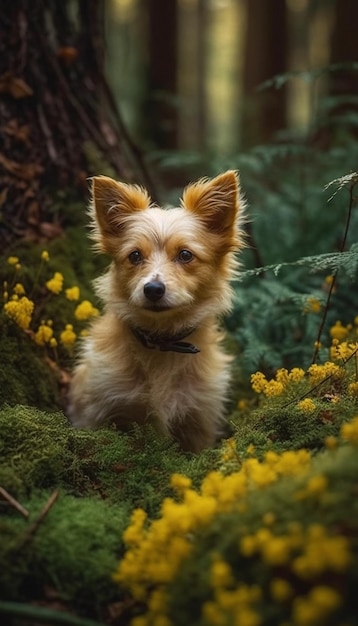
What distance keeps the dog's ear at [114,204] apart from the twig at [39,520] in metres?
2.35

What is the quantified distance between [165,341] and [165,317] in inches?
6.7

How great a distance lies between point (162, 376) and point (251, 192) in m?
4.70

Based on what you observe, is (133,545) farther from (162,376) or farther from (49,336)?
(49,336)

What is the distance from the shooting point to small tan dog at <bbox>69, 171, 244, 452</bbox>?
4.57m

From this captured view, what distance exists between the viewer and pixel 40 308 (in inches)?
206

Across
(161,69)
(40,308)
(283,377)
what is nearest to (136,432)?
(283,377)

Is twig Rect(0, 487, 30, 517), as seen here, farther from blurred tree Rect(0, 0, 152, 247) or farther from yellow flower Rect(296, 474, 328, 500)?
blurred tree Rect(0, 0, 152, 247)

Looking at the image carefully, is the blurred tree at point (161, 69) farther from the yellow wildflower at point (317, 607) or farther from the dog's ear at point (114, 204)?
Answer: the yellow wildflower at point (317, 607)

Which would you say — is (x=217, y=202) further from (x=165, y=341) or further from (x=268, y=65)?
(x=268, y=65)

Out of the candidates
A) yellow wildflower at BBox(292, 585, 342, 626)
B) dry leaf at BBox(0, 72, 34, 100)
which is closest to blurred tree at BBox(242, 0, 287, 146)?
dry leaf at BBox(0, 72, 34, 100)

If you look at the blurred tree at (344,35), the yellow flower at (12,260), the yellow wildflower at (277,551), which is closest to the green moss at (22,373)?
the yellow flower at (12,260)

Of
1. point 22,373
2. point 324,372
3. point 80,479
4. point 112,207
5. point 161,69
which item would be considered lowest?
point 161,69

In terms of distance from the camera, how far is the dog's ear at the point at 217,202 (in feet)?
15.3

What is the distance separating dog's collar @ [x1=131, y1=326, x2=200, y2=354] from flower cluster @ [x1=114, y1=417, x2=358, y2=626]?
1.90m
